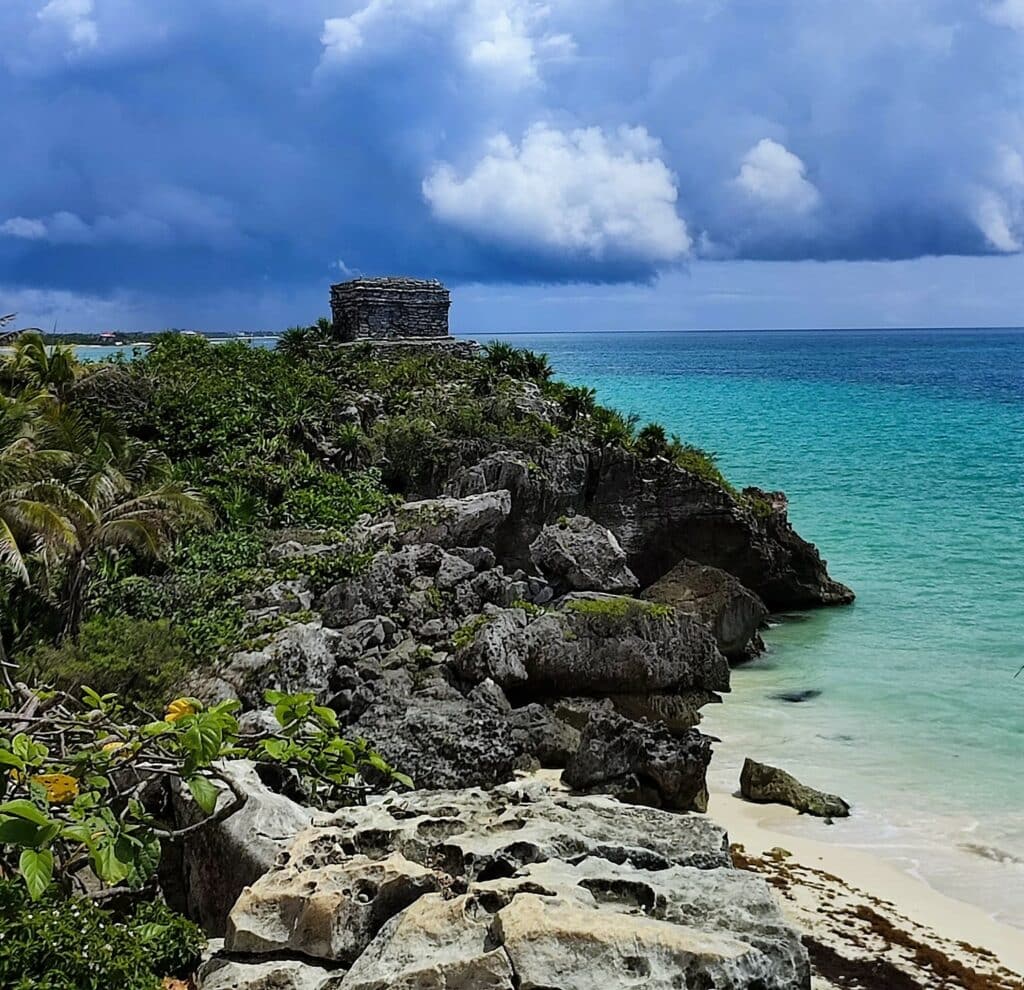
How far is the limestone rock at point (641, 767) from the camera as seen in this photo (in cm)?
1018

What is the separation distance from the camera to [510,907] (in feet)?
13.7

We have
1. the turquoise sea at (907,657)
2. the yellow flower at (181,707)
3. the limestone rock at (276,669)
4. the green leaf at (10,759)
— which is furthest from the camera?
the limestone rock at (276,669)

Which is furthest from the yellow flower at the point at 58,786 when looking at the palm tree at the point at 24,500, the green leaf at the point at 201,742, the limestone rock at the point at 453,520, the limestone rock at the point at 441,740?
the limestone rock at the point at 453,520

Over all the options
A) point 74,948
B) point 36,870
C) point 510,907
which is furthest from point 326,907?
point 36,870

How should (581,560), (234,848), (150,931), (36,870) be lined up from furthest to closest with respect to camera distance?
(581,560) → (234,848) → (150,931) → (36,870)

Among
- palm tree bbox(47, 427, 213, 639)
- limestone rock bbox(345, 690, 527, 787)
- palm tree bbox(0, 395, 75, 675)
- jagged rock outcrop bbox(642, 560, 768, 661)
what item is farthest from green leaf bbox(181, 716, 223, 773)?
jagged rock outcrop bbox(642, 560, 768, 661)

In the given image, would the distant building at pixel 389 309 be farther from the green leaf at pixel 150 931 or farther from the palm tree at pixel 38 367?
the green leaf at pixel 150 931

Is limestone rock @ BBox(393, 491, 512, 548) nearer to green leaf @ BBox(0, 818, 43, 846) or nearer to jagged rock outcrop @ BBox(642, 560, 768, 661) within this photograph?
jagged rock outcrop @ BBox(642, 560, 768, 661)

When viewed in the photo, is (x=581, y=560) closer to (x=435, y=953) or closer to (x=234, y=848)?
(x=234, y=848)

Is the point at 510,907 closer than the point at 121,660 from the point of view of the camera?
Yes

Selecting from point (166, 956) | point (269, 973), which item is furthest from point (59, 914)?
point (269, 973)

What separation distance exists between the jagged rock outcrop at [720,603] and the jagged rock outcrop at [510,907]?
12.4 metres

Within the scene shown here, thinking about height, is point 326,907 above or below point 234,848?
above

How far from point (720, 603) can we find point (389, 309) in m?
15.0
